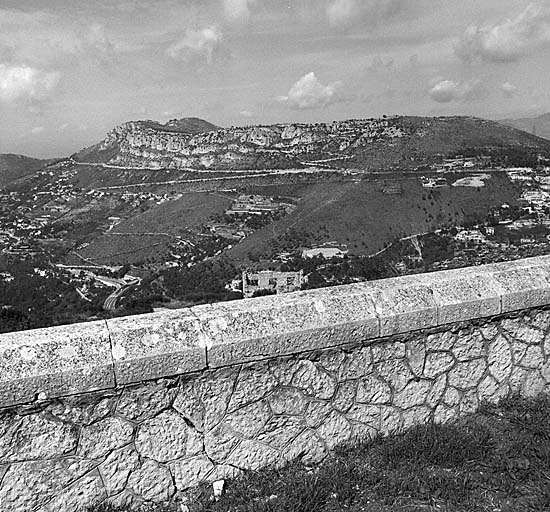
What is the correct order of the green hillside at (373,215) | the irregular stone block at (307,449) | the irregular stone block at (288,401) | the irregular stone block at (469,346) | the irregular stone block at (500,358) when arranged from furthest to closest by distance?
the green hillside at (373,215), the irregular stone block at (500,358), the irregular stone block at (469,346), the irregular stone block at (307,449), the irregular stone block at (288,401)

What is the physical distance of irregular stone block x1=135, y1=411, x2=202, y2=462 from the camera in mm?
2850

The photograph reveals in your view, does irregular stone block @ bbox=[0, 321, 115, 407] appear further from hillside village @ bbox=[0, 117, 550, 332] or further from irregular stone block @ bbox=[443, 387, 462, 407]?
hillside village @ bbox=[0, 117, 550, 332]

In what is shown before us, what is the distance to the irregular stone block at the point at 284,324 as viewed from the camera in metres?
2.94

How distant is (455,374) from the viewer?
3.60 m

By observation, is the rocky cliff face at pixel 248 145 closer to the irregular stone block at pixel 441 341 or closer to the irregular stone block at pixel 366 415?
the irregular stone block at pixel 441 341

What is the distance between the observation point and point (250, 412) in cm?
307

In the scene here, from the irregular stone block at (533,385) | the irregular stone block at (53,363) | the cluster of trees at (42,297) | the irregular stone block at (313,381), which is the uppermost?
the irregular stone block at (53,363)

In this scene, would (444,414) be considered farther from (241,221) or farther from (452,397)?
(241,221)

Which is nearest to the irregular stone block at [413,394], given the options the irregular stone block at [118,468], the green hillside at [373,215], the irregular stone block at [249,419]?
the irregular stone block at [249,419]

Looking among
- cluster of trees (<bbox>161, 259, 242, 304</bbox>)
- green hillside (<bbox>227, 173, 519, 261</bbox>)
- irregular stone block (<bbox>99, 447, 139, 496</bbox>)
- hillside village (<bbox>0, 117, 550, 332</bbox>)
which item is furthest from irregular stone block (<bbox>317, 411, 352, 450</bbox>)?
green hillside (<bbox>227, 173, 519, 261</bbox>)

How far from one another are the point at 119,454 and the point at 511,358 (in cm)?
262

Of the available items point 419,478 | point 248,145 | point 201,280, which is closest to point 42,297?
point 201,280

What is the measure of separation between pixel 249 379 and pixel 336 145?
10488 cm

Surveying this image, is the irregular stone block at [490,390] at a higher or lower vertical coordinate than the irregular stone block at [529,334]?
lower
